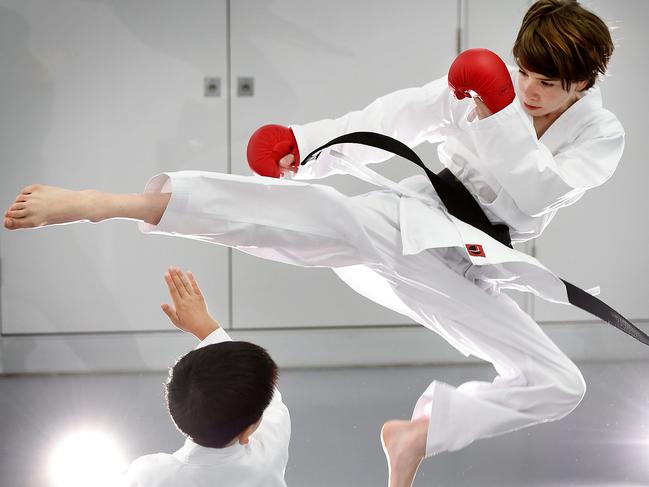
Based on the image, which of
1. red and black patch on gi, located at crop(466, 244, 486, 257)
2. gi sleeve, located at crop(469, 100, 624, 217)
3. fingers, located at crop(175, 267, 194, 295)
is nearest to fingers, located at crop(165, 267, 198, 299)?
fingers, located at crop(175, 267, 194, 295)

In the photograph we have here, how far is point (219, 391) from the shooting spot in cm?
125

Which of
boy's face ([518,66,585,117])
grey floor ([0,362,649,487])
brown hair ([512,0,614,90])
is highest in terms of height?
brown hair ([512,0,614,90])

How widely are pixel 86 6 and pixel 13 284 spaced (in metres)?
1.13

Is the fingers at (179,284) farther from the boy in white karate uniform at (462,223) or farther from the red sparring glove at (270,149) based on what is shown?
the red sparring glove at (270,149)

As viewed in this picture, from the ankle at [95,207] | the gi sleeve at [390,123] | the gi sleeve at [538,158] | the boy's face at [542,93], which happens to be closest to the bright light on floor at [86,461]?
the ankle at [95,207]

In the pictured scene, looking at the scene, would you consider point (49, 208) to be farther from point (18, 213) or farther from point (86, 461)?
point (86, 461)

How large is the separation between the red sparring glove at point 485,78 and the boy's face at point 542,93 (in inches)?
2.5

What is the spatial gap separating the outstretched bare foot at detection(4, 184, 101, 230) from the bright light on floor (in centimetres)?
84

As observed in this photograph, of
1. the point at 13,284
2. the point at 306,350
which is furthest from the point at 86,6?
the point at 306,350

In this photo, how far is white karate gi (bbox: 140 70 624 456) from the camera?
5.19ft

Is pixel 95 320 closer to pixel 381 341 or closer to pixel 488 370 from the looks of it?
pixel 381 341

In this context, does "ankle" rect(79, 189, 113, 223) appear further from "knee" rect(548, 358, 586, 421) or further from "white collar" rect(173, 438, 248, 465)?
"knee" rect(548, 358, 586, 421)

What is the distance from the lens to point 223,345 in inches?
50.5

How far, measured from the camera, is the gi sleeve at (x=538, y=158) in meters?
1.65
